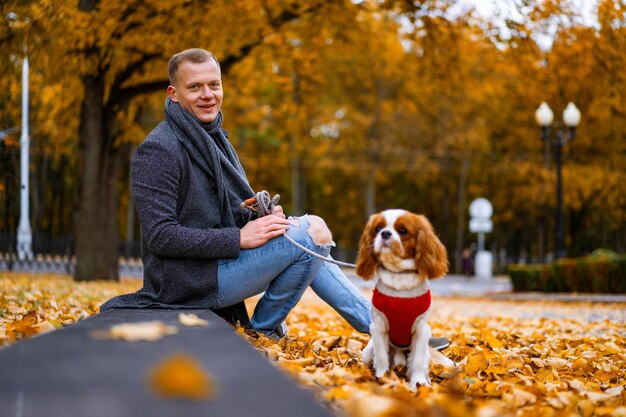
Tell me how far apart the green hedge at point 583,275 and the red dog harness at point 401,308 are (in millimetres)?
15567

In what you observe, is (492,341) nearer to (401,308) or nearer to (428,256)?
(401,308)

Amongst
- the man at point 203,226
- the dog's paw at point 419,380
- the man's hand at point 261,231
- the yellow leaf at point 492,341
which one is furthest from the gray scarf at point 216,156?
the yellow leaf at point 492,341

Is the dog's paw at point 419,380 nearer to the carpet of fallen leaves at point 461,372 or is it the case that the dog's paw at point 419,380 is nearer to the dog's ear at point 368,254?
the carpet of fallen leaves at point 461,372

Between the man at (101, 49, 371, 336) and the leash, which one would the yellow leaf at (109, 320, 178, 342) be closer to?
the man at (101, 49, 371, 336)

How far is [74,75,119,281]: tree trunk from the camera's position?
1451 cm

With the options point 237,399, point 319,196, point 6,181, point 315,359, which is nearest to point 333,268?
point 315,359

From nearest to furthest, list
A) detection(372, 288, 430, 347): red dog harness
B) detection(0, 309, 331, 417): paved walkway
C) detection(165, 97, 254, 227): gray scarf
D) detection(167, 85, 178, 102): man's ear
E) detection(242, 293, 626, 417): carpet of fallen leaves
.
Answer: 1. detection(0, 309, 331, 417): paved walkway
2. detection(242, 293, 626, 417): carpet of fallen leaves
3. detection(372, 288, 430, 347): red dog harness
4. detection(165, 97, 254, 227): gray scarf
5. detection(167, 85, 178, 102): man's ear

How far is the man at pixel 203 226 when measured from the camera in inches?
167

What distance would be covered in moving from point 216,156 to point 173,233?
598mm

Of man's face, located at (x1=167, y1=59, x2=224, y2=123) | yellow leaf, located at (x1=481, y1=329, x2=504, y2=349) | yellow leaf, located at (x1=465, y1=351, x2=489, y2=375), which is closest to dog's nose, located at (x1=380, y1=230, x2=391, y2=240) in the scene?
yellow leaf, located at (x1=465, y1=351, x2=489, y2=375)

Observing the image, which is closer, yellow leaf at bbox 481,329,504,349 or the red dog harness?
the red dog harness

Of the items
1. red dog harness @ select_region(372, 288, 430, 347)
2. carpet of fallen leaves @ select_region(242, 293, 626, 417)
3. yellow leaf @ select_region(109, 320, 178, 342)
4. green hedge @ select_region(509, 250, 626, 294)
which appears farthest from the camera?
green hedge @ select_region(509, 250, 626, 294)

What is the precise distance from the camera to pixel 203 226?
4473 mm

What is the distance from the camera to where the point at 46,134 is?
71.1 ft
